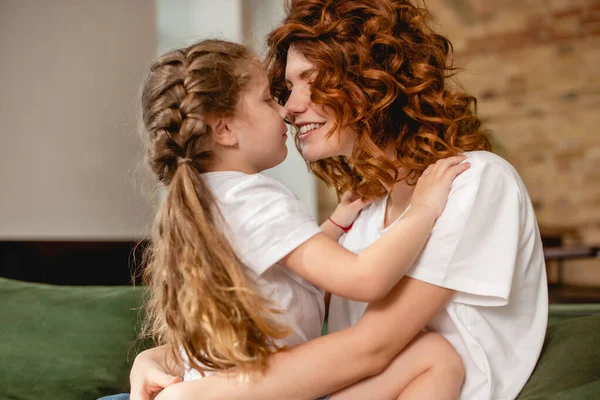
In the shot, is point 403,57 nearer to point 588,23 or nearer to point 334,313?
point 334,313

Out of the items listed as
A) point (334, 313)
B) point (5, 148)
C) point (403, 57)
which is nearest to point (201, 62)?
point (403, 57)

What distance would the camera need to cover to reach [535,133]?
5.24 meters

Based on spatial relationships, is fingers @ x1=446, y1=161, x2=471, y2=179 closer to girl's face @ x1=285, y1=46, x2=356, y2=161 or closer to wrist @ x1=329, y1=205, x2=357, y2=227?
girl's face @ x1=285, y1=46, x2=356, y2=161

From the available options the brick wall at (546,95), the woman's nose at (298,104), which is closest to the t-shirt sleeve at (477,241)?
the woman's nose at (298,104)

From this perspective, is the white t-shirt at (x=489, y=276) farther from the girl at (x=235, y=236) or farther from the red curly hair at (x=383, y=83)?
the red curly hair at (x=383, y=83)

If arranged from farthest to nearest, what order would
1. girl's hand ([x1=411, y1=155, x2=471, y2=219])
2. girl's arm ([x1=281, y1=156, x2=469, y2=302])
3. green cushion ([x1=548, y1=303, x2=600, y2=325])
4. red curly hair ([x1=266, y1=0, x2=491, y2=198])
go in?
green cushion ([x1=548, y1=303, x2=600, y2=325]) → red curly hair ([x1=266, y1=0, x2=491, y2=198]) → girl's hand ([x1=411, y1=155, x2=471, y2=219]) → girl's arm ([x1=281, y1=156, x2=469, y2=302])

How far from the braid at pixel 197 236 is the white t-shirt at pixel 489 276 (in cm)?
32

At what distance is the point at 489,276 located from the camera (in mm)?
1194

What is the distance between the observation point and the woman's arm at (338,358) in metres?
1.13

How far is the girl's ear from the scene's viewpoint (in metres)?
1.25

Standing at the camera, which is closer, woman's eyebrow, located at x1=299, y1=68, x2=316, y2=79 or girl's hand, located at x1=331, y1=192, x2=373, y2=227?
woman's eyebrow, located at x1=299, y1=68, x2=316, y2=79

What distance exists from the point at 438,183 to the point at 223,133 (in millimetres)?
412

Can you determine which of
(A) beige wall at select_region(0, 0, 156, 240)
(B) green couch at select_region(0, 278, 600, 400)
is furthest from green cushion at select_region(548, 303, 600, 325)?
(A) beige wall at select_region(0, 0, 156, 240)

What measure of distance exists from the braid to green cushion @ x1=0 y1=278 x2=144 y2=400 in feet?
1.41
